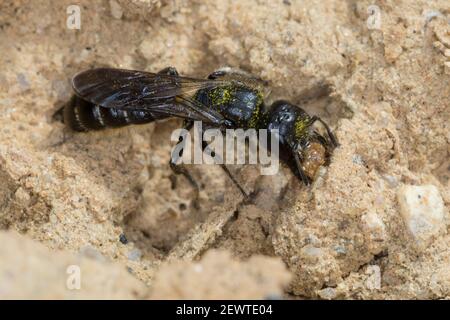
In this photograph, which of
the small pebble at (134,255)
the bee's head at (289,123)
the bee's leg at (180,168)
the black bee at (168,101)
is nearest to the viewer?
the small pebble at (134,255)

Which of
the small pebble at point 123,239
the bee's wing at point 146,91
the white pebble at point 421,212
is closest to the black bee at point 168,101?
the bee's wing at point 146,91

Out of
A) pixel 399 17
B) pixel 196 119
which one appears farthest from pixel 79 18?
pixel 399 17

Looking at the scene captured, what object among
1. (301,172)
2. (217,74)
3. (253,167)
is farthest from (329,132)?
(217,74)

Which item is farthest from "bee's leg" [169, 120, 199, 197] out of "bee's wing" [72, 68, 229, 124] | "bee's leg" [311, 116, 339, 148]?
"bee's leg" [311, 116, 339, 148]

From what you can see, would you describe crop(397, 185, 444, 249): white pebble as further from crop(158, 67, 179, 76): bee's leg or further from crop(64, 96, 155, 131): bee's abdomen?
crop(64, 96, 155, 131): bee's abdomen

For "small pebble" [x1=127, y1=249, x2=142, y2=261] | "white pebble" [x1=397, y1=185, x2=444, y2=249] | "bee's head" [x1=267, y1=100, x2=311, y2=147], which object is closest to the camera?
"white pebble" [x1=397, y1=185, x2=444, y2=249]

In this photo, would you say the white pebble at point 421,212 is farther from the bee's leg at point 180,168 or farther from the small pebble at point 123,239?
the small pebble at point 123,239

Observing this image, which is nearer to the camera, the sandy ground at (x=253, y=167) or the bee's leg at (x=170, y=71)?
the sandy ground at (x=253, y=167)
